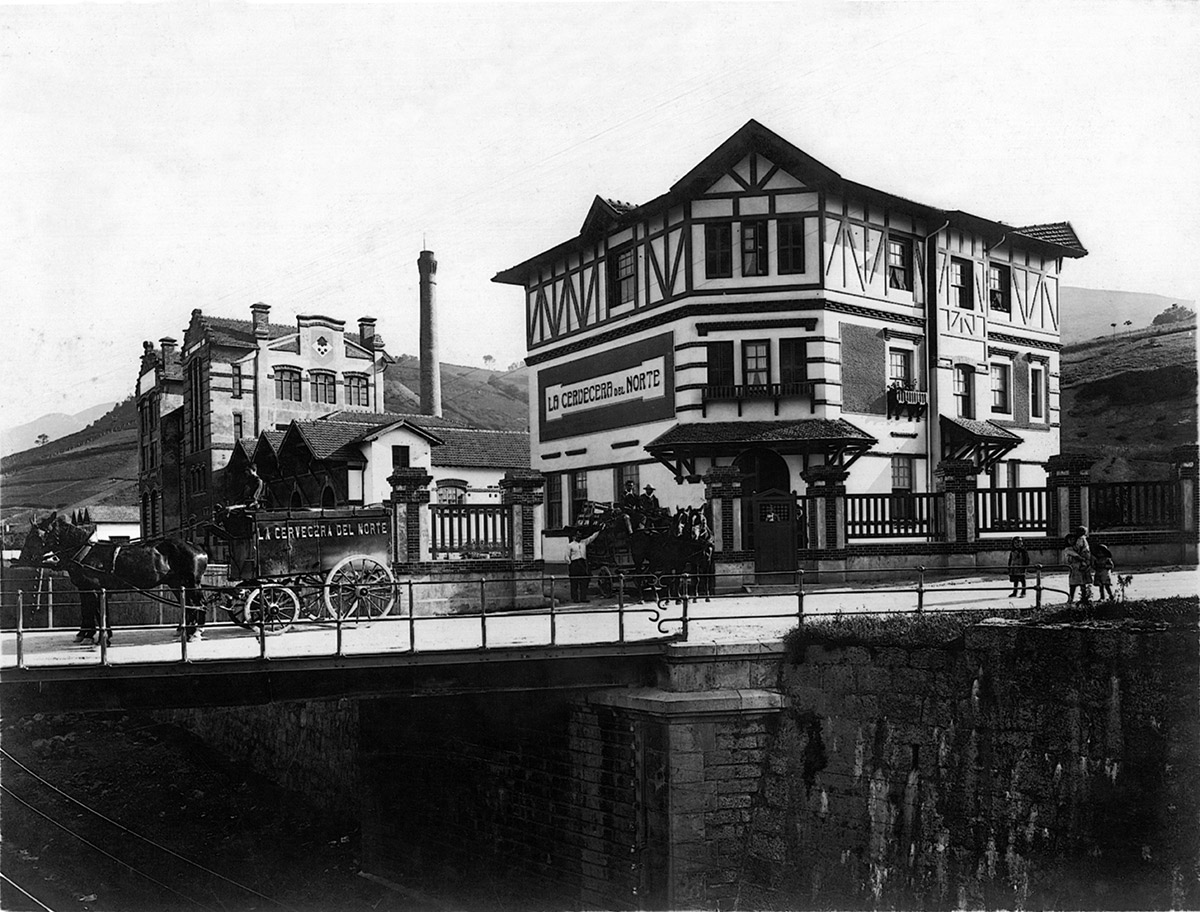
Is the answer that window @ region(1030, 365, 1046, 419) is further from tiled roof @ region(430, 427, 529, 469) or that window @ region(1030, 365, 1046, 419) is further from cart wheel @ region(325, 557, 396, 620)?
cart wheel @ region(325, 557, 396, 620)

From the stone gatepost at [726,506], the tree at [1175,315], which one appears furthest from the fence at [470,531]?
the tree at [1175,315]

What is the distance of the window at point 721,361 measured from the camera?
2705 centimetres

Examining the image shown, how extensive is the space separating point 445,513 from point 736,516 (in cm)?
657

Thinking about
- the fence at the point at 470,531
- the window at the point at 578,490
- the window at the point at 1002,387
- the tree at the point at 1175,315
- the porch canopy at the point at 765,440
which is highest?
the tree at the point at 1175,315

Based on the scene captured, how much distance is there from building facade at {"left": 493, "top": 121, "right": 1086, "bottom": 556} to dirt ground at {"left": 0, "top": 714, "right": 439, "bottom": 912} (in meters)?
12.7

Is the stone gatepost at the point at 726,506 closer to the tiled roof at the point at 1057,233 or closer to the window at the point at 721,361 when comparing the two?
the window at the point at 721,361

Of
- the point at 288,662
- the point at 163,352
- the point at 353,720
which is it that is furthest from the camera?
the point at 163,352

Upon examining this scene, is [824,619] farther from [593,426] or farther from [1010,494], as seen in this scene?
[593,426]

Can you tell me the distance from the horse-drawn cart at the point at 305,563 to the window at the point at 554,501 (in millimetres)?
14003

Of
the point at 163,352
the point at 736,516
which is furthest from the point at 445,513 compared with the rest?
the point at 163,352

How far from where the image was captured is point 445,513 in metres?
22.8

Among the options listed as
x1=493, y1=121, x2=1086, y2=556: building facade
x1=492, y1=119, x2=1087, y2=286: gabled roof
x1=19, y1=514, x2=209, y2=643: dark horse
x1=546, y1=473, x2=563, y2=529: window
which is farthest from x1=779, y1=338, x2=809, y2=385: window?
x1=19, y1=514, x2=209, y2=643: dark horse

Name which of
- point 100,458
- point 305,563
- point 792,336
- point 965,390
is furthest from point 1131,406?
point 100,458

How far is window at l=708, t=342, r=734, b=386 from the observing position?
27.0 m
